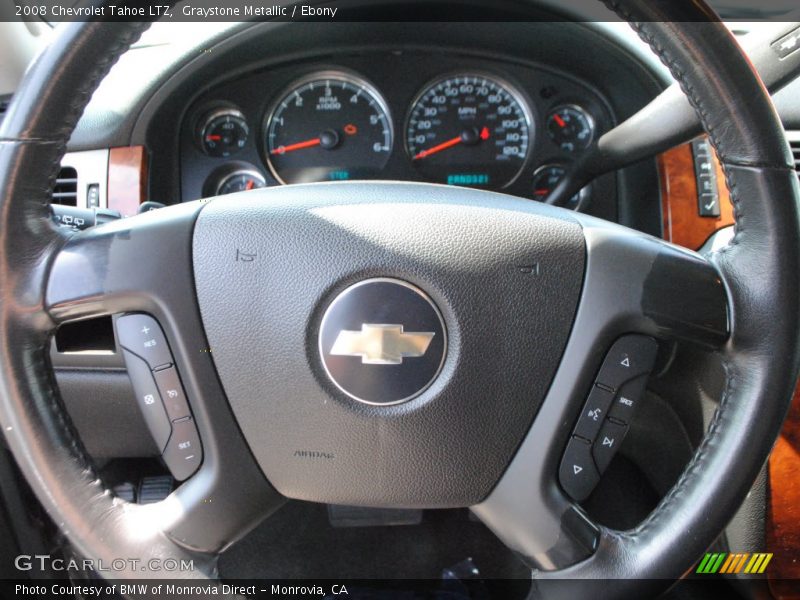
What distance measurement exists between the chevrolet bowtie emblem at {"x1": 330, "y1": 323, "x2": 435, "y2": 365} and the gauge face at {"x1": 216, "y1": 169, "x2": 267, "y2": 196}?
101cm

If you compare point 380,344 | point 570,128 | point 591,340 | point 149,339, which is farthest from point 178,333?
point 570,128

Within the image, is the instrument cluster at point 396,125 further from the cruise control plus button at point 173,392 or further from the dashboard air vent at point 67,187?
the cruise control plus button at point 173,392

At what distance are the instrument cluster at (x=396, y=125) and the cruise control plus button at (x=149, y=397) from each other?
3.01ft

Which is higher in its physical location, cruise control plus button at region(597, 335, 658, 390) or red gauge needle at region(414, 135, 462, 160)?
red gauge needle at region(414, 135, 462, 160)

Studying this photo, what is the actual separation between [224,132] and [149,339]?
990mm

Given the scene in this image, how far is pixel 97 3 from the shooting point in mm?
816

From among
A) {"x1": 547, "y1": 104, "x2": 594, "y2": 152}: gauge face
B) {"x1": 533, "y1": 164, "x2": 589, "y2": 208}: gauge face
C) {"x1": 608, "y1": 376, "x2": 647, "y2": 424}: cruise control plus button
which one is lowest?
{"x1": 608, "y1": 376, "x2": 647, "y2": 424}: cruise control plus button

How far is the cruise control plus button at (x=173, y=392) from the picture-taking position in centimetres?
91

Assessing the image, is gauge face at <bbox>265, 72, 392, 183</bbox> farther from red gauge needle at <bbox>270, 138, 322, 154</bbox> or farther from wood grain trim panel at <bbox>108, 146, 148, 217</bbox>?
wood grain trim panel at <bbox>108, 146, 148, 217</bbox>

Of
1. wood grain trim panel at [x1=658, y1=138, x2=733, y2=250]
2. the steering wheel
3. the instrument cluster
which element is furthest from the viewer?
the instrument cluster

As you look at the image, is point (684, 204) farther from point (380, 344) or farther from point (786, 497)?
point (380, 344)

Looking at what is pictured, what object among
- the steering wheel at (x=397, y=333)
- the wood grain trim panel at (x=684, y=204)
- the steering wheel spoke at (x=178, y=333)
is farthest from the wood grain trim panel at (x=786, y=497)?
the steering wheel spoke at (x=178, y=333)

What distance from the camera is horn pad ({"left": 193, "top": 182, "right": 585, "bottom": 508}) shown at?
0.88 metres

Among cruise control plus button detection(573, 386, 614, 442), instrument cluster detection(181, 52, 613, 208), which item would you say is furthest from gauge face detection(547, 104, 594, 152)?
cruise control plus button detection(573, 386, 614, 442)
